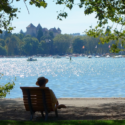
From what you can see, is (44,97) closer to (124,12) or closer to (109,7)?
(109,7)

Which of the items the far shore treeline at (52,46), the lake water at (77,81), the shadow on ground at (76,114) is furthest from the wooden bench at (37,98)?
the far shore treeline at (52,46)

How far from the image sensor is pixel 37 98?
768 cm

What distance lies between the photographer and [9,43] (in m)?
190

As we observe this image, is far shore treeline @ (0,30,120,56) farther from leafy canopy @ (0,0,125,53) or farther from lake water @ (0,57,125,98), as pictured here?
leafy canopy @ (0,0,125,53)

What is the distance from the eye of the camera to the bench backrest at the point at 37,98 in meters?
7.53

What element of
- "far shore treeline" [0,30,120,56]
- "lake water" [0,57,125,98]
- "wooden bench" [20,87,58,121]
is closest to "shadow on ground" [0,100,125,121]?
"wooden bench" [20,87,58,121]

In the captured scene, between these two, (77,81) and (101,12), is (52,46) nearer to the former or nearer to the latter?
(77,81)

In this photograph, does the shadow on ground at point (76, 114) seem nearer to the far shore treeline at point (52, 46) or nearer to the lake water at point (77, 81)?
the lake water at point (77, 81)

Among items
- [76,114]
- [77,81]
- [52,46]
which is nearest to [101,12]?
[76,114]

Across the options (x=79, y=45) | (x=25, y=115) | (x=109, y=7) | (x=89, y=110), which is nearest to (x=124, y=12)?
(x=109, y=7)

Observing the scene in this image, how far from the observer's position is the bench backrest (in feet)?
24.7

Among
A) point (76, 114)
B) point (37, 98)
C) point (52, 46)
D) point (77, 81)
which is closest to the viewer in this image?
point (37, 98)

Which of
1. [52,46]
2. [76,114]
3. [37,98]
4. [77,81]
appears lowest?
[77,81]

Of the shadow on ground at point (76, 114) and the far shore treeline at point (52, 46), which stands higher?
the far shore treeline at point (52, 46)
